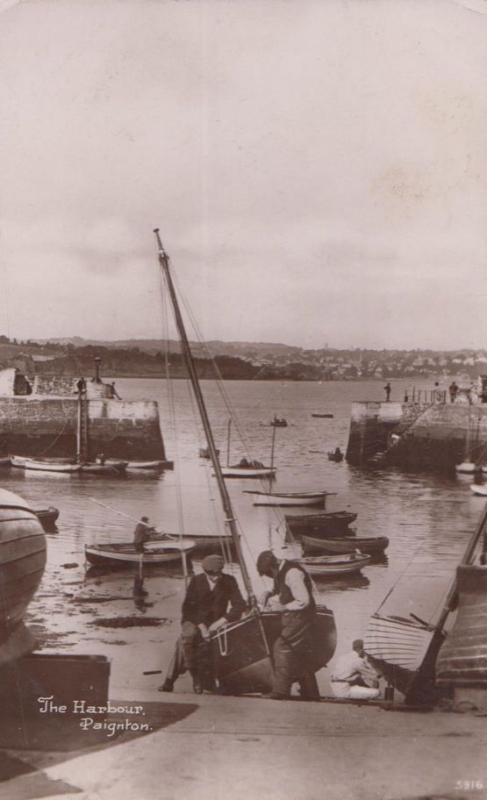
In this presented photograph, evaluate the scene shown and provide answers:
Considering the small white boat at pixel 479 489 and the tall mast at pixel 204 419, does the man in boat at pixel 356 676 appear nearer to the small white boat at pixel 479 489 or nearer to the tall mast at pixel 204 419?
the tall mast at pixel 204 419

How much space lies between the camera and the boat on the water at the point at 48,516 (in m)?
3.22

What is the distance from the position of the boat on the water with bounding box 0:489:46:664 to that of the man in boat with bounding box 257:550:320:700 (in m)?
0.76

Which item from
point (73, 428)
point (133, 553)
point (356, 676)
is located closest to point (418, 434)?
point (356, 676)

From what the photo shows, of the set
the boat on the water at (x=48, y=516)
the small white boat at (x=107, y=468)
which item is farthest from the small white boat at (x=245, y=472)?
the boat on the water at (x=48, y=516)

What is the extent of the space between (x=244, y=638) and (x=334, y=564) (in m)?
0.39

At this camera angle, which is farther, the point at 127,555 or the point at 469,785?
the point at 127,555

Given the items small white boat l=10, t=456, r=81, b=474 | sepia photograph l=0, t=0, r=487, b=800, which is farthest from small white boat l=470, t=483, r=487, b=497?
small white boat l=10, t=456, r=81, b=474

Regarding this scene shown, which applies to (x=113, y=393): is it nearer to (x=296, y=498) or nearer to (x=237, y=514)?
(x=237, y=514)

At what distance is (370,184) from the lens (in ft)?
10.2

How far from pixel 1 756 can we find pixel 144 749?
441 millimetres

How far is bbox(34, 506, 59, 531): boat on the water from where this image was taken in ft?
10.6

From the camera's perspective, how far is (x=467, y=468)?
328 cm

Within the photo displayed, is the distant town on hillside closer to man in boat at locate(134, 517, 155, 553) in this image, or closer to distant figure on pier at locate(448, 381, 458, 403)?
distant figure on pier at locate(448, 381, 458, 403)

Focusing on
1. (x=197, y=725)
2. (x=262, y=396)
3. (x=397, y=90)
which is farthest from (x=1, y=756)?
(x=397, y=90)
